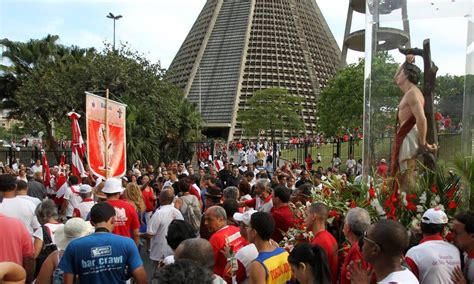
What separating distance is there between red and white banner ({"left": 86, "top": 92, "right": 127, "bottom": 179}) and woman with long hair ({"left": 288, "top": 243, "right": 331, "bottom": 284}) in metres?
7.06

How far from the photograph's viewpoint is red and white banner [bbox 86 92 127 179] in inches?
408

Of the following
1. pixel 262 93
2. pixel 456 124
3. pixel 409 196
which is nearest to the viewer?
pixel 409 196

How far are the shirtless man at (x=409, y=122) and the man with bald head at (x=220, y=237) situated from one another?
9.15ft

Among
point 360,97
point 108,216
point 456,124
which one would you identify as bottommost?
point 108,216

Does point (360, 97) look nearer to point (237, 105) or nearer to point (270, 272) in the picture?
point (270, 272)

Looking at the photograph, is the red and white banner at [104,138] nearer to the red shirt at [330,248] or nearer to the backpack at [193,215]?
the backpack at [193,215]

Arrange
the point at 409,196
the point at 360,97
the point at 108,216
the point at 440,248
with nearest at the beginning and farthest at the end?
the point at 440,248
the point at 108,216
the point at 409,196
the point at 360,97

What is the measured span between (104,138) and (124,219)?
14.8 ft

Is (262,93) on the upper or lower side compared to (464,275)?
upper

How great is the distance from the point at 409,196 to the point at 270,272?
243cm

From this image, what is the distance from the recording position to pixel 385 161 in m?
8.17

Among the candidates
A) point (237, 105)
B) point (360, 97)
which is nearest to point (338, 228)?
point (360, 97)

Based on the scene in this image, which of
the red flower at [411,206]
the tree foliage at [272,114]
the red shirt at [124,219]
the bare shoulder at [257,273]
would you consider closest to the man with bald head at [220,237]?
the bare shoulder at [257,273]

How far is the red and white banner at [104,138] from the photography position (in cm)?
1037
